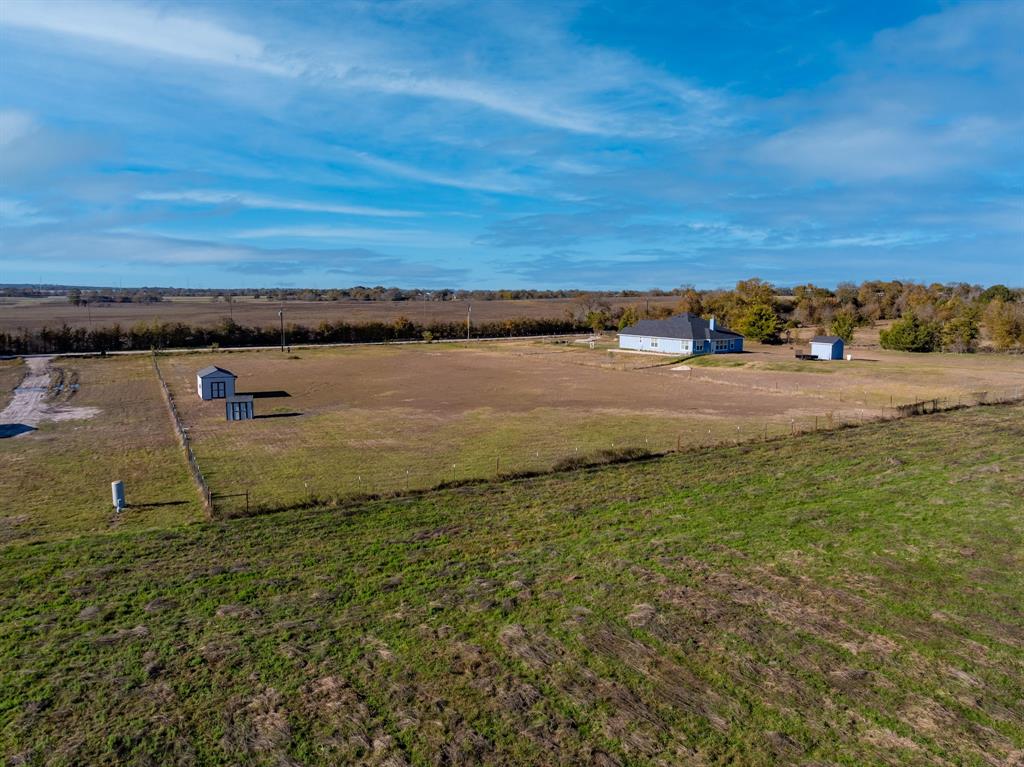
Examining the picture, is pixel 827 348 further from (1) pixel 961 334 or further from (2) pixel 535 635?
(2) pixel 535 635

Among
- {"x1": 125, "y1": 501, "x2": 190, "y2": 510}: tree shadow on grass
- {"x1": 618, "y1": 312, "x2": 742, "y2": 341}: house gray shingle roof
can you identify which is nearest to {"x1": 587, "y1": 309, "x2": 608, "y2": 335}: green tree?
{"x1": 618, "y1": 312, "x2": 742, "y2": 341}: house gray shingle roof

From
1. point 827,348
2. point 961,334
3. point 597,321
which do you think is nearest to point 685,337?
point 827,348

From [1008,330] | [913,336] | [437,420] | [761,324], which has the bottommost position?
[437,420]

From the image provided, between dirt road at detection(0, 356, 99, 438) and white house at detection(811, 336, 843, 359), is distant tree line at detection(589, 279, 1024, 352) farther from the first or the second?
dirt road at detection(0, 356, 99, 438)

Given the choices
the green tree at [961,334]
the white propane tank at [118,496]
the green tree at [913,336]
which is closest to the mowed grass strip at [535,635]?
the white propane tank at [118,496]

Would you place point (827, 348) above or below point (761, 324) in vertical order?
below

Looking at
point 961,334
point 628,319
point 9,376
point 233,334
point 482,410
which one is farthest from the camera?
point 628,319
